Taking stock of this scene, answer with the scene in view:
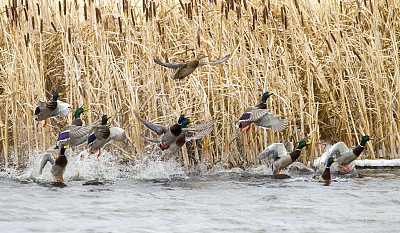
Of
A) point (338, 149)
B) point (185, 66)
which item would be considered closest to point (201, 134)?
point (185, 66)

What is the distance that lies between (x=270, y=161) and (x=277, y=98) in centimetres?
84

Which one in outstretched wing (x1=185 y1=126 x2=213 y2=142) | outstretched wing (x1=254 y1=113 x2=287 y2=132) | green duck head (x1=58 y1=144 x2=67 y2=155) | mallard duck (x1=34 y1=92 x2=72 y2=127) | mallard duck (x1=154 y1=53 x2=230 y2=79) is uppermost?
mallard duck (x1=154 y1=53 x2=230 y2=79)

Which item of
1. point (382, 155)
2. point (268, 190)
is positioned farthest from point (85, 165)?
point (382, 155)

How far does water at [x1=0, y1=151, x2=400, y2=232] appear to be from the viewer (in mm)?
5578

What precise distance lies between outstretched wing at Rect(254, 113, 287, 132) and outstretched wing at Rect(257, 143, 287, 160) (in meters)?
0.26

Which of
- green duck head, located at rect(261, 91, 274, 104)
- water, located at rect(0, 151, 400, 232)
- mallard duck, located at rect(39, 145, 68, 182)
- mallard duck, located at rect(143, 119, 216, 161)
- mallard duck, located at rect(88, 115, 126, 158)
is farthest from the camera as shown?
green duck head, located at rect(261, 91, 274, 104)

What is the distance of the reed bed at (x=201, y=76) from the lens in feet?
26.7

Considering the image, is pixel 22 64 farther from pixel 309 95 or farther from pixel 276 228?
pixel 276 228

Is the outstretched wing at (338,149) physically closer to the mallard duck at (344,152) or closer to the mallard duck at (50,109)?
the mallard duck at (344,152)

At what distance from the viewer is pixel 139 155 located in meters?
8.24

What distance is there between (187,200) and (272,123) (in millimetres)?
1774

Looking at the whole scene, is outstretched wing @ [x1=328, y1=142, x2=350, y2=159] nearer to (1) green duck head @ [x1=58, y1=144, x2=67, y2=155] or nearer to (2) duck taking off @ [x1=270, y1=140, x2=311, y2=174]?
(2) duck taking off @ [x1=270, y1=140, x2=311, y2=174]

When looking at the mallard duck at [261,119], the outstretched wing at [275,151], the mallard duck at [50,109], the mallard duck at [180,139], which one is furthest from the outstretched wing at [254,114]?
the mallard duck at [50,109]

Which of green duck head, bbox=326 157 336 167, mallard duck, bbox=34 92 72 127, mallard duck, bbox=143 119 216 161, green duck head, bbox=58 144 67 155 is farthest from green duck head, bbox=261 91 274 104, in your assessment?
green duck head, bbox=58 144 67 155
